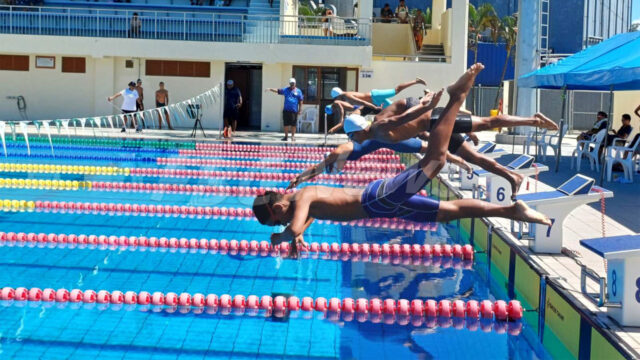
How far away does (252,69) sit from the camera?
2395cm

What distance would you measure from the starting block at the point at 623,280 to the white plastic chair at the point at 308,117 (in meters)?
17.5

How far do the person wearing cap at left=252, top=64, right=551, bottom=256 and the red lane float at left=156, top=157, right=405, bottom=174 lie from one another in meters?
7.97

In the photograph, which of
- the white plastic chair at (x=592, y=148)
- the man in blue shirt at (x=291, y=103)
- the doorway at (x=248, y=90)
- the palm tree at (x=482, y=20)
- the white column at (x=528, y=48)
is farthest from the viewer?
the palm tree at (x=482, y=20)

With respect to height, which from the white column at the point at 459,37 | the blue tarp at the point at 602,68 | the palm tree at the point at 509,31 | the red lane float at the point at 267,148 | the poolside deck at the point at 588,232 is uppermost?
the palm tree at the point at 509,31

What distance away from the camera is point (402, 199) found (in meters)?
5.63

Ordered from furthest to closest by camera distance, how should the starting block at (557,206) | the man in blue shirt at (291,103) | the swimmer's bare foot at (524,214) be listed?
the man in blue shirt at (291,103) → the starting block at (557,206) → the swimmer's bare foot at (524,214)

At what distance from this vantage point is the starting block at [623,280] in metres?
4.55

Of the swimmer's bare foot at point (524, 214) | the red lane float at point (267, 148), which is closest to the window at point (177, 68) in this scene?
the red lane float at point (267, 148)

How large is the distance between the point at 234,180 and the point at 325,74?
10.1 metres

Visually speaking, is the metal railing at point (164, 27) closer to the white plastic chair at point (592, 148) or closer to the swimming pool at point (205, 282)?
the white plastic chair at point (592, 148)

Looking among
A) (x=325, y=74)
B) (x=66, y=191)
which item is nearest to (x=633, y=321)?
(x=66, y=191)

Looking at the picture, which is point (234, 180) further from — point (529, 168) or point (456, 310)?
point (456, 310)

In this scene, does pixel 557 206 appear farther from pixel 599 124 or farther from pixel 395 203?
pixel 599 124

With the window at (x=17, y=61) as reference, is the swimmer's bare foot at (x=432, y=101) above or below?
below
